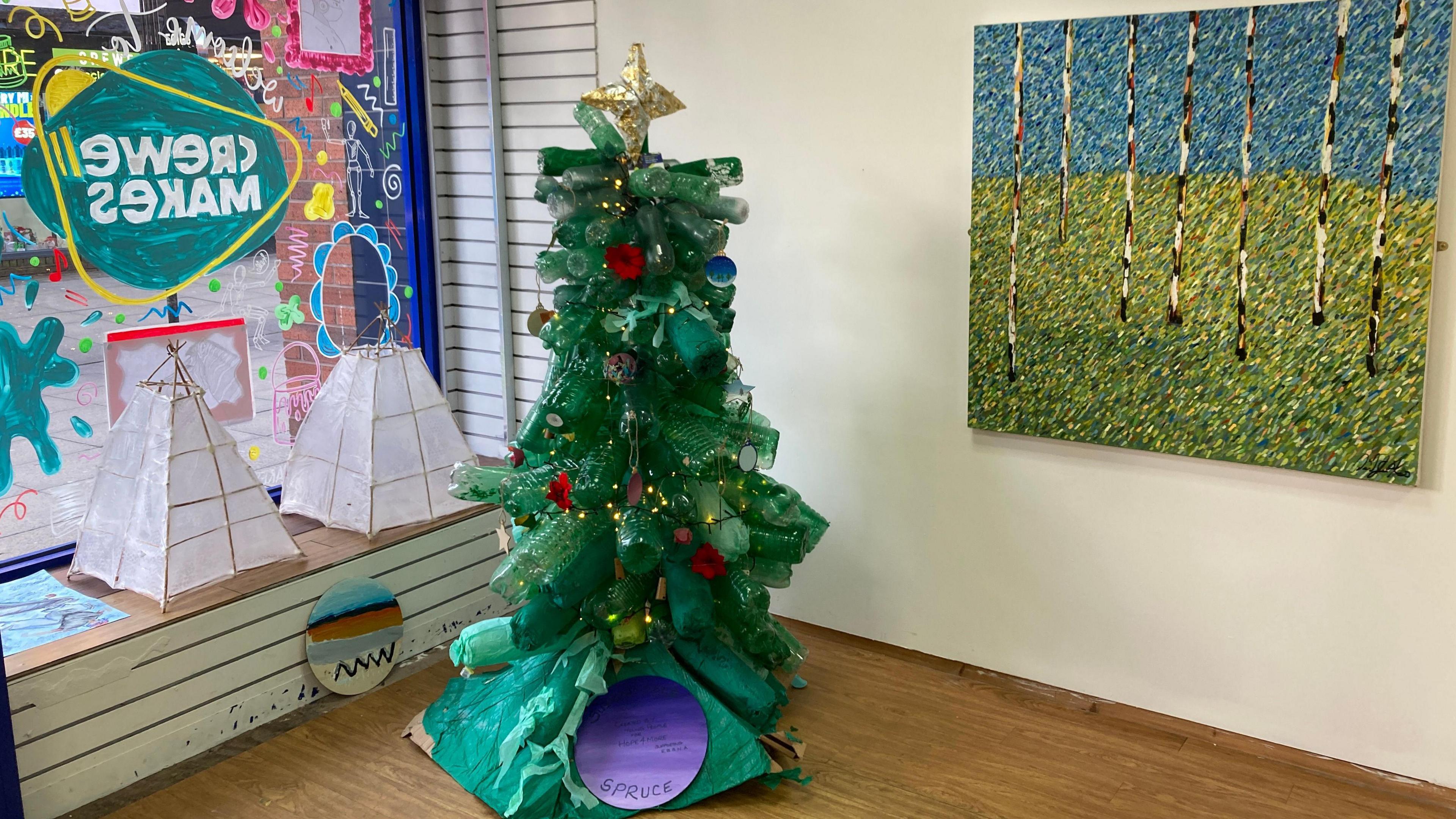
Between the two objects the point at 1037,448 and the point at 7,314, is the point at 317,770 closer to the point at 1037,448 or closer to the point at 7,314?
the point at 7,314

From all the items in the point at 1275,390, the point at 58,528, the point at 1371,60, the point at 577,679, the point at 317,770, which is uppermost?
the point at 1371,60

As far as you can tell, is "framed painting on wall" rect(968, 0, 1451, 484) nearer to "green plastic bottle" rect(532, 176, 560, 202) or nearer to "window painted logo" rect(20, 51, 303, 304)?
"green plastic bottle" rect(532, 176, 560, 202)

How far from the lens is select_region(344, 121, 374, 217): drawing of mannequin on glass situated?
374cm

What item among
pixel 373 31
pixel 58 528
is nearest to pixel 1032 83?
pixel 373 31

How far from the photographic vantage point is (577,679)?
2879mm

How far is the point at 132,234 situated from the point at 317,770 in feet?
4.96

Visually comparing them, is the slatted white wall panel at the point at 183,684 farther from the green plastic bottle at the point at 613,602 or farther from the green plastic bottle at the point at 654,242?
the green plastic bottle at the point at 654,242

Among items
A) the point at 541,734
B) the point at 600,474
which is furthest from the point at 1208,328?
the point at 541,734

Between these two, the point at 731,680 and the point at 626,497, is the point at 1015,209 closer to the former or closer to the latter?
the point at 626,497

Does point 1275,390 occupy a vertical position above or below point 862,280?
below

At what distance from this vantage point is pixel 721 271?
9.16ft

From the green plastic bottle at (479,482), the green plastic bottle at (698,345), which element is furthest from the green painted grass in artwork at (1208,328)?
the green plastic bottle at (479,482)

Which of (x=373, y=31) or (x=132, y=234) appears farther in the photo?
(x=373, y=31)

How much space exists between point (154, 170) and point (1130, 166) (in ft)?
8.50
